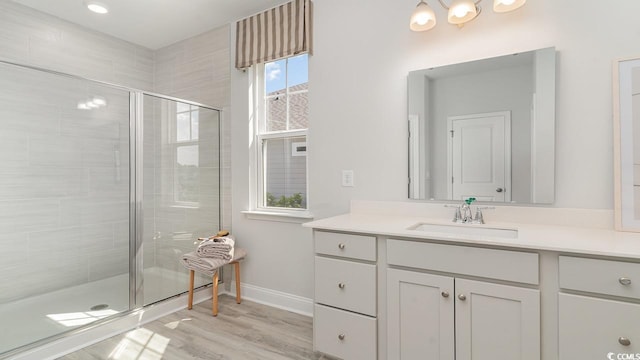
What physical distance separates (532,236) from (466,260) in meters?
0.32

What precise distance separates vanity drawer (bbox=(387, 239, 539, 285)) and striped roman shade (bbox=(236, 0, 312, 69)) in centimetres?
173

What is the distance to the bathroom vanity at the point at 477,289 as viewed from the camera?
1.16m

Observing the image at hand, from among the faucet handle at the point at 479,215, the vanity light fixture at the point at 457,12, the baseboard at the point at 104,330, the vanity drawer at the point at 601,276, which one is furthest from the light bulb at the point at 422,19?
the baseboard at the point at 104,330

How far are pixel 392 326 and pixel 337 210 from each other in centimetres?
97

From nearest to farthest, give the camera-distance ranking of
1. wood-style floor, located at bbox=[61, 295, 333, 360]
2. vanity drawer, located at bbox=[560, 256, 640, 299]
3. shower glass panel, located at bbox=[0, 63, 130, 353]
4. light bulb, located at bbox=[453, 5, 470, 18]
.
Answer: vanity drawer, located at bbox=[560, 256, 640, 299], light bulb, located at bbox=[453, 5, 470, 18], wood-style floor, located at bbox=[61, 295, 333, 360], shower glass panel, located at bbox=[0, 63, 130, 353]

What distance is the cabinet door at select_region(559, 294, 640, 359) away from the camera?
1120 mm

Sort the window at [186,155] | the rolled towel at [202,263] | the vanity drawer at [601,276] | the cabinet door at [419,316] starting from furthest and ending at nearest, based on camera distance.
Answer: the window at [186,155] → the rolled towel at [202,263] → the cabinet door at [419,316] → the vanity drawer at [601,276]

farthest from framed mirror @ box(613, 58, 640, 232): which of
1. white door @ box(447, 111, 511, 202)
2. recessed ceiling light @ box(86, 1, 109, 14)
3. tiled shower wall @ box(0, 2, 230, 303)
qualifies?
recessed ceiling light @ box(86, 1, 109, 14)

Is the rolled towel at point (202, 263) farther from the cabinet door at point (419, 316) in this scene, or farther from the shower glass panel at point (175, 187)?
the cabinet door at point (419, 316)

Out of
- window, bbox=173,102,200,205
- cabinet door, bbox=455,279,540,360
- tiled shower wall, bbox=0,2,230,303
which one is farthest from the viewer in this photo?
window, bbox=173,102,200,205

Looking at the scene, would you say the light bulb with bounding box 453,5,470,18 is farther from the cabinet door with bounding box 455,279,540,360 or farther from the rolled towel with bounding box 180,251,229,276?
the rolled towel with bounding box 180,251,229,276

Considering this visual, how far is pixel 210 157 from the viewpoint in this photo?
9.61ft

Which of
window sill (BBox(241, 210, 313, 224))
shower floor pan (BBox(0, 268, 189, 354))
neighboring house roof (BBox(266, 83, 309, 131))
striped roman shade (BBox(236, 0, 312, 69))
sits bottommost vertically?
shower floor pan (BBox(0, 268, 189, 354))

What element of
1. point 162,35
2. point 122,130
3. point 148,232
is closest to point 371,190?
point 148,232
